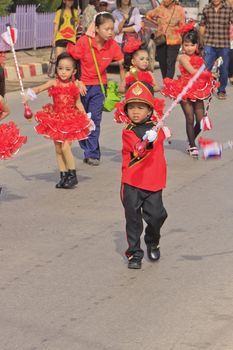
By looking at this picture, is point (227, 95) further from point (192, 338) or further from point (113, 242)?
point (192, 338)

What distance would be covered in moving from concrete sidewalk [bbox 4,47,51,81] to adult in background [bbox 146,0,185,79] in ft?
11.5

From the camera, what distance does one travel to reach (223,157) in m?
12.1

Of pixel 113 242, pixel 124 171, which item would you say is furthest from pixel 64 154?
pixel 124 171

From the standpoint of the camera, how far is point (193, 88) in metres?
12.0

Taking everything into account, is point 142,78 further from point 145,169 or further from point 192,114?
point 145,169

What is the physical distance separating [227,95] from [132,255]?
11.9 metres

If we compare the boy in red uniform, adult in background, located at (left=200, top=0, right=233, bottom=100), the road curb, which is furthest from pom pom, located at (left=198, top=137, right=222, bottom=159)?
the road curb

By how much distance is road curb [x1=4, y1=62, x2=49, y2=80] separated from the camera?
20828mm

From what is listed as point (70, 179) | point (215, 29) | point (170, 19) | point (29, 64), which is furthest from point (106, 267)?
point (29, 64)

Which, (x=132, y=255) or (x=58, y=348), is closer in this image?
(x=58, y=348)

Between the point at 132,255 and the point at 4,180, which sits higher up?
the point at 132,255

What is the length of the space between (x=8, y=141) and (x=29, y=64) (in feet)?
43.0

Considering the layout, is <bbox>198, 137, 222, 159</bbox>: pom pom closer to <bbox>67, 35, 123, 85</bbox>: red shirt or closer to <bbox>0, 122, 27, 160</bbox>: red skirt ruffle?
<bbox>0, 122, 27, 160</bbox>: red skirt ruffle

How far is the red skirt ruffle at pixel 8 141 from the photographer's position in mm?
9070
